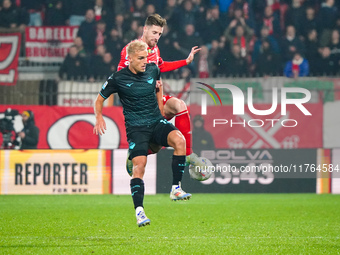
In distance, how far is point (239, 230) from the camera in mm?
9227

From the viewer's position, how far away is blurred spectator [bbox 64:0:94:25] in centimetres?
1858

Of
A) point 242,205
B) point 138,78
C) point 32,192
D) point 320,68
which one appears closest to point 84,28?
point 32,192

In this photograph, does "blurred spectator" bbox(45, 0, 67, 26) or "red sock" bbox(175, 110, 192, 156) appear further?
"blurred spectator" bbox(45, 0, 67, 26)

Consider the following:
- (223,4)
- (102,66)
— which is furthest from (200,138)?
(223,4)

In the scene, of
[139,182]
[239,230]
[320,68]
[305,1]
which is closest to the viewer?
[139,182]

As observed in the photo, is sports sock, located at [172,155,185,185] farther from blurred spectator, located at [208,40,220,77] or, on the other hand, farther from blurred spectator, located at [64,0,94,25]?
blurred spectator, located at [64,0,94,25]

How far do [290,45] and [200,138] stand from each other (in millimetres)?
4031

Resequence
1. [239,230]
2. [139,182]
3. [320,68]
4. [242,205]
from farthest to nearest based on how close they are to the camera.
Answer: [320,68] → [242,205] → [239,230] → [139,182]

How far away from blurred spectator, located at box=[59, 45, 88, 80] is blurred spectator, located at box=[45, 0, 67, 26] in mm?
1804

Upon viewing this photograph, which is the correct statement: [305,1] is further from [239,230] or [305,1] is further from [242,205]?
[239,230]

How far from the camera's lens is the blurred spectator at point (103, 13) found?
17945 millimetres

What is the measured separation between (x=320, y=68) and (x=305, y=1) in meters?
2.47

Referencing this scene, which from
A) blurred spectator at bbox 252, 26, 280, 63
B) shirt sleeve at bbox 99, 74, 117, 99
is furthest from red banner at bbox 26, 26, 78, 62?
shirt sleeve at bbox 99, 74, 117, 99

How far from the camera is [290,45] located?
1702cm
